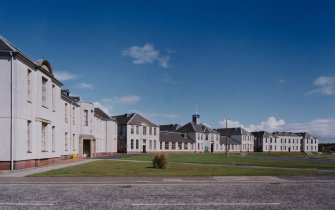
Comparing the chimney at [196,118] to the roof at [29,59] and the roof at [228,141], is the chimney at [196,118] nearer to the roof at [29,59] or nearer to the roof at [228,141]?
the roof at [228,141]

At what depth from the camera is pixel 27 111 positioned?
79.4 ft

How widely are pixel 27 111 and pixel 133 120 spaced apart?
172ft

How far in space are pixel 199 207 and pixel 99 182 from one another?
697 centimetres

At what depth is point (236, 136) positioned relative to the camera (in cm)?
12694

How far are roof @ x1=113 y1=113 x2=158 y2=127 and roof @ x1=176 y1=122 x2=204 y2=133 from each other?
19.8 m

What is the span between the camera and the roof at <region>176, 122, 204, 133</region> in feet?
325

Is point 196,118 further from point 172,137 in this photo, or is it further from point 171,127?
point 172,137

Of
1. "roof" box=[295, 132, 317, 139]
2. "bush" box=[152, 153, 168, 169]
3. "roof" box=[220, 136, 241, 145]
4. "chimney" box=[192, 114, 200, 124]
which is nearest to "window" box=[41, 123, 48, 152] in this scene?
"bush" box=[152, 153, 168, 169]

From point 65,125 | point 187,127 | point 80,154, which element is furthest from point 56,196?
point 187,127

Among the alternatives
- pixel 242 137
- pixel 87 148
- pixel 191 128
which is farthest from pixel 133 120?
pixel 242 137

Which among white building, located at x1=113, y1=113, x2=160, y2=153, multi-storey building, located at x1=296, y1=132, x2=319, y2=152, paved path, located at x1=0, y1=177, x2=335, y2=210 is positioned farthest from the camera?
multi-storey building, located at x1=296, y1=132, x2=319, y2=152

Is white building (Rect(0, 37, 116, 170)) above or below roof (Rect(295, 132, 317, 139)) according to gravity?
above

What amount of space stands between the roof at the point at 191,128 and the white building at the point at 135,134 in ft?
62.0

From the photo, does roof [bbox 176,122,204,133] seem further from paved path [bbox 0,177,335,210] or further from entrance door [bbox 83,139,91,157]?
paved path [bbox 0,177,335,210]
